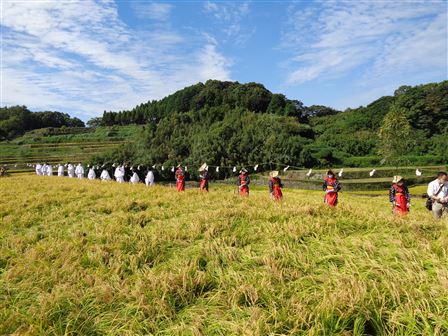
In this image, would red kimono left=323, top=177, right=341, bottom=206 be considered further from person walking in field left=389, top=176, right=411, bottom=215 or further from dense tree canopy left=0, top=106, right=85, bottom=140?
dense tree canopy left=0, top=106, right=85, bottom=140

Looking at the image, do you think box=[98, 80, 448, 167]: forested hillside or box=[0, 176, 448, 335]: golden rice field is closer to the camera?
box=[0, 176, 448, 335]: golden rice field

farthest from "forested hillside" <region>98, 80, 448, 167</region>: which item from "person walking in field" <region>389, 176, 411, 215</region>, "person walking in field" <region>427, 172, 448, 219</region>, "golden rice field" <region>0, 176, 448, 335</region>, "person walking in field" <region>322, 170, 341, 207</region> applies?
"golden rice field" <region>0, 176, 448, 335</region>

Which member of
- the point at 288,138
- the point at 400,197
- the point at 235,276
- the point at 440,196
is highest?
the point at 288,138

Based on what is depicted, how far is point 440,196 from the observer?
9.38m

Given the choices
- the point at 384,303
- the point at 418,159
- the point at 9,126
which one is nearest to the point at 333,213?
the point at 384,303

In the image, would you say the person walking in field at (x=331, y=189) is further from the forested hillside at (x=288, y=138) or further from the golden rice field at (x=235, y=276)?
the forested hillside at (x=288, y=138)

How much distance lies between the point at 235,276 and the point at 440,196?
25.1ft

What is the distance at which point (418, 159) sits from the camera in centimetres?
3769

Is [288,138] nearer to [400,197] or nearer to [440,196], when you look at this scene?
[400,197]

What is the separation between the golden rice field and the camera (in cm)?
329

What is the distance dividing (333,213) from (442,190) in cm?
505

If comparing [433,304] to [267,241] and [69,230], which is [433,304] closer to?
[267,241]

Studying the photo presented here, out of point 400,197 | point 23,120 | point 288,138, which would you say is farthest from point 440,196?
point 23,120

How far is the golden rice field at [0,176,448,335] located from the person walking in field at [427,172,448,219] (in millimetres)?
4334
